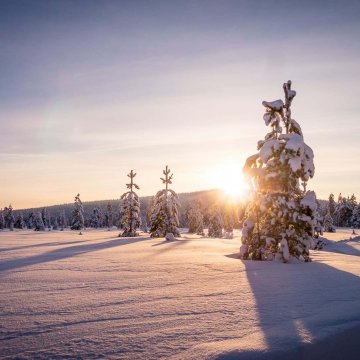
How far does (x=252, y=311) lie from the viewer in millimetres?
5199

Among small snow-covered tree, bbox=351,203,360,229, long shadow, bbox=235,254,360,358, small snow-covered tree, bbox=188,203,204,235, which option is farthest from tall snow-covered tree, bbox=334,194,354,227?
long shadow, bbox=235,254,360,358

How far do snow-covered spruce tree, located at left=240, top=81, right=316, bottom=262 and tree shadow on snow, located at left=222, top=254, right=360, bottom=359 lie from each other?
354 cm

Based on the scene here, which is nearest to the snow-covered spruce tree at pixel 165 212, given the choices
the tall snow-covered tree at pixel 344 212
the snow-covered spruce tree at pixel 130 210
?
the snow-covered spruce tree at pixel 130 210

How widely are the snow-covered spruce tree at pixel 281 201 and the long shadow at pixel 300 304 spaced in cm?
348

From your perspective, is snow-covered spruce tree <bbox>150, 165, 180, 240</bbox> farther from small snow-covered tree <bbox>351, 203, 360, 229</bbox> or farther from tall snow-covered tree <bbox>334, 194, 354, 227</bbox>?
tall snow-covered tree <bbox>334, 194, 354, 227</bbox>

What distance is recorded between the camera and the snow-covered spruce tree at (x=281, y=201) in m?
Result: 12.5

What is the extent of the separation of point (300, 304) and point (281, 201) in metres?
7.36

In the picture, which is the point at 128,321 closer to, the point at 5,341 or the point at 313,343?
the point at 5,341

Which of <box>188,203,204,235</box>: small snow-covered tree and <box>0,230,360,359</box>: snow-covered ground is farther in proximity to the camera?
<box>188,203,204,235</box>: small snow-covered tree

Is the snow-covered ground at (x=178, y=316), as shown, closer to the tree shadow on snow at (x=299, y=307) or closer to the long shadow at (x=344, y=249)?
the tree shadow on snow at (x=299, y=307)

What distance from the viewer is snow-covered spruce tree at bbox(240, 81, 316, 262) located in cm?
1245

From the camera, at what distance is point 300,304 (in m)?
5.66

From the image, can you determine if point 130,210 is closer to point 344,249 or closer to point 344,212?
point 344,249

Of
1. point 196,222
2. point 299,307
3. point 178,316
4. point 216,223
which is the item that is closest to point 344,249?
point 299,307
